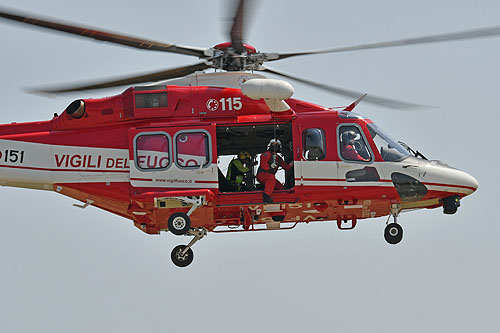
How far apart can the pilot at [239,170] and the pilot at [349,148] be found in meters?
1.53

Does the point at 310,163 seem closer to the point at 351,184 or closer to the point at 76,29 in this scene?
the point at 351,184

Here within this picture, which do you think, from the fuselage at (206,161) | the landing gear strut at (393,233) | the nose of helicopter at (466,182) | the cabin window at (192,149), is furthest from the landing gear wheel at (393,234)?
the cabin window at (192,149)

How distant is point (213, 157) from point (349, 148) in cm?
217

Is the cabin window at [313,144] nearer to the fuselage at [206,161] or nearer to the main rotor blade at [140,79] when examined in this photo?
the fuselage at [206,161]

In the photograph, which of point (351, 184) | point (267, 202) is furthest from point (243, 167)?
point (351, 184)

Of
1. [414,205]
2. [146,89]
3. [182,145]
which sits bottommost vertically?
[414,205]

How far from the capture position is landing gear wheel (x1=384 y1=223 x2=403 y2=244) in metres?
15.6

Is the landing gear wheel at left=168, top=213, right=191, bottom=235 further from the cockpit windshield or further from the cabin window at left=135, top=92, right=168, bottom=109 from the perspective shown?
the cockpit windshield

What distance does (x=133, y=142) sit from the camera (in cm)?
1536

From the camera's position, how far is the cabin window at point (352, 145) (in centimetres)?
1541

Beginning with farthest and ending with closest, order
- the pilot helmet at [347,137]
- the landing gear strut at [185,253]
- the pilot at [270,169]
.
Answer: the landing gear strut at [185,253], the pilot helmet at [347,137], the pilot at [270,169]

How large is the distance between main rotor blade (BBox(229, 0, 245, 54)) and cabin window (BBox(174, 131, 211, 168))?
1442mm

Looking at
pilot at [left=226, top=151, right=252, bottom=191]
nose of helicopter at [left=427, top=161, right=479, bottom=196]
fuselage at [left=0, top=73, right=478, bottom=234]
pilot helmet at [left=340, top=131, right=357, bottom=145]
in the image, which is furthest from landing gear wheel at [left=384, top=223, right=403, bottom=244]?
pilot at [left=226, top=151, right=252, bottom=191]

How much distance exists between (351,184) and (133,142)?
3.50m
